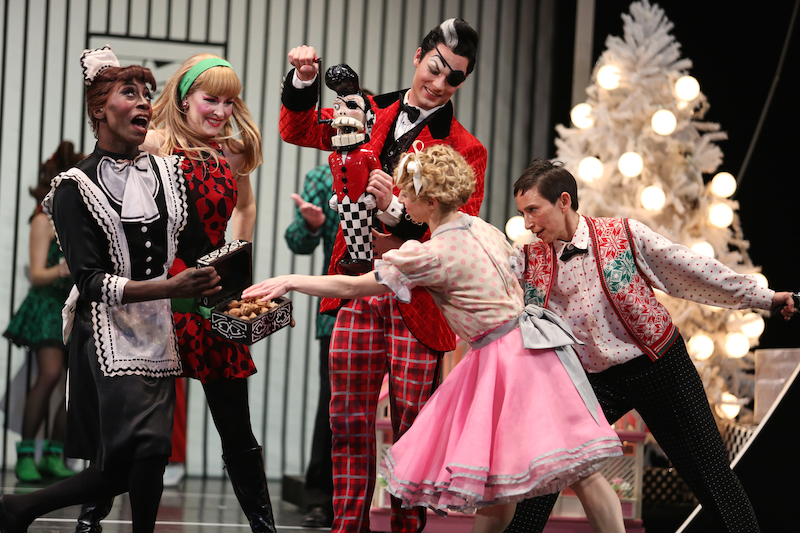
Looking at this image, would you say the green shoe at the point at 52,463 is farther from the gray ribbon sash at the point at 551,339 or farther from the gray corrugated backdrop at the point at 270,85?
the gray ribbon sash at the point at 551,339

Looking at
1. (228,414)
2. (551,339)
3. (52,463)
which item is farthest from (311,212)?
(52,463)

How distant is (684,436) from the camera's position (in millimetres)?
2629

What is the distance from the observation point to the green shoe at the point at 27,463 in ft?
14.5

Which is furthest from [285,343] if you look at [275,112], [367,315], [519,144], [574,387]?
[574,387]

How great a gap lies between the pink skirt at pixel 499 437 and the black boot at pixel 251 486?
1.46 ft

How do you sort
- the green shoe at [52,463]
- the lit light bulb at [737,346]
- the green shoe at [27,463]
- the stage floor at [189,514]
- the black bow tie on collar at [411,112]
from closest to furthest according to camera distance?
1. the black bow tie on collar at [411,112]
2. the stage floor at [189,514]
3. the lit light bulb at [737,346]
4. the green shoe at [27,463]
5. the green shoe at [52,463]

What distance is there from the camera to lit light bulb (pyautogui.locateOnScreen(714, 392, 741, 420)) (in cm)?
412

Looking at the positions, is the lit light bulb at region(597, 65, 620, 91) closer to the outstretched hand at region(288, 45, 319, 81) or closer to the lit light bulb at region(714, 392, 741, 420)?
the lit light bulb at region(714, 392, 741, 420)

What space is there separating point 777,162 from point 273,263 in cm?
300

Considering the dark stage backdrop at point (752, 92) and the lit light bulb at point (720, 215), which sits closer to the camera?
the lit light bulb at point (720, 215)

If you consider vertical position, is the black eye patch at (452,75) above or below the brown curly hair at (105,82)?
above

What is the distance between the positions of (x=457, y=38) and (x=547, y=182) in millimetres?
515

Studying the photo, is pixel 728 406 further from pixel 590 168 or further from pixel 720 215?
pixel 590 168

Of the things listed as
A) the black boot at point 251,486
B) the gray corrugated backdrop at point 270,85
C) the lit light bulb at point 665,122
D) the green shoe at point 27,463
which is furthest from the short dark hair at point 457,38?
the green shoe at point 27,463
